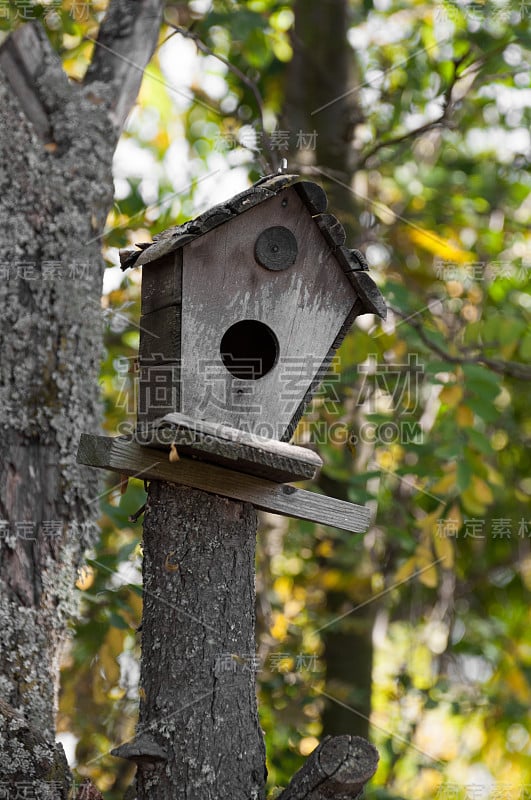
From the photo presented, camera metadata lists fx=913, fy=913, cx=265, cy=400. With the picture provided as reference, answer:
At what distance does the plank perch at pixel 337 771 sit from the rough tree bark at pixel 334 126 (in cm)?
266

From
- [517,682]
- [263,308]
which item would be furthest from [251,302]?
[517,682]

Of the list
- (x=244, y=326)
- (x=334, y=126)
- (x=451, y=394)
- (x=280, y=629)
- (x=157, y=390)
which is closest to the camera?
(x=157, y=390)

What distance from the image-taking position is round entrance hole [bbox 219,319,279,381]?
2.17 meters

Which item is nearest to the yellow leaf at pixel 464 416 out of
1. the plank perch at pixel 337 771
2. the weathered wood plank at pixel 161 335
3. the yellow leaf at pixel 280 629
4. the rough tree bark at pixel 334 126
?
the rough tree bark at pixel 334 126

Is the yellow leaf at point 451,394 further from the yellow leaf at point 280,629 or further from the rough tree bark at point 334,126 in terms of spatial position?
the yellow leaf at point 280,629

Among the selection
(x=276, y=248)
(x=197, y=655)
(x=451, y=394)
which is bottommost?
(x=197, y=655)

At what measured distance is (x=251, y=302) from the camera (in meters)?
2.01

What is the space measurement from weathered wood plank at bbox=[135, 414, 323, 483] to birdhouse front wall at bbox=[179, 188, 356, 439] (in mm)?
121

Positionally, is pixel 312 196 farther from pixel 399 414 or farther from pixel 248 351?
pixel 399 414

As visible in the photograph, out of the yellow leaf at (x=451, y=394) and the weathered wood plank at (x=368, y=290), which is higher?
the weathered wood plank at (x=368, y=290)

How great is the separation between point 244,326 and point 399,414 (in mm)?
1932

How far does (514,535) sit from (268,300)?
13.2 feet

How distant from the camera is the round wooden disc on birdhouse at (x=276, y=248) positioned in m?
2.01

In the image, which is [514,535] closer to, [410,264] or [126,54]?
[410,264]
